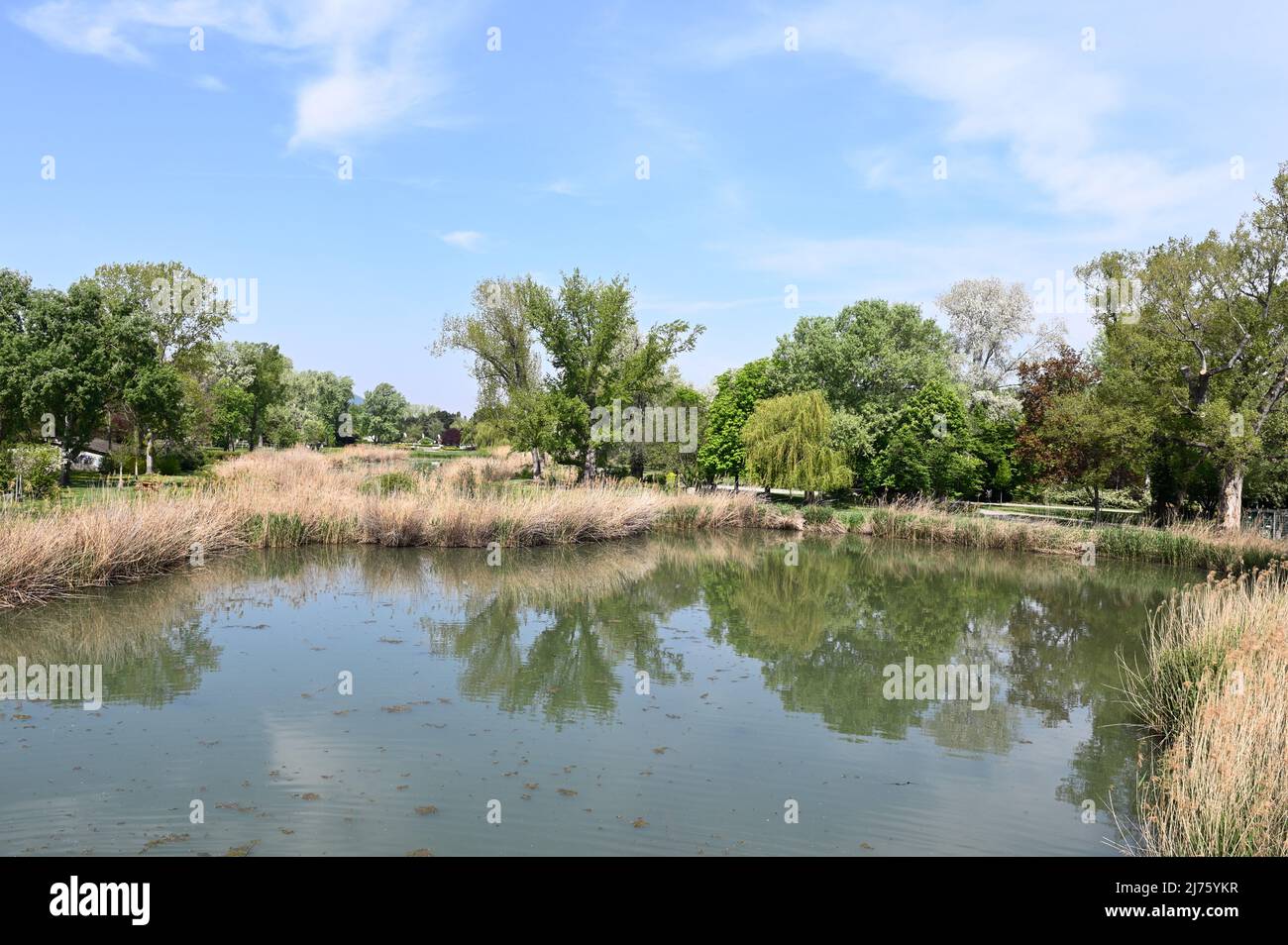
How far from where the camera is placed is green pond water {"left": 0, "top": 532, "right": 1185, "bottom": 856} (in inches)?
240

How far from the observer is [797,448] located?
31.6 meters

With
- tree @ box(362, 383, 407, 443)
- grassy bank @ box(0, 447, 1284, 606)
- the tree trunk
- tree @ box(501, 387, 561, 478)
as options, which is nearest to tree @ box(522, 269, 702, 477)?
tree @ box(501, 387, 561, 478)

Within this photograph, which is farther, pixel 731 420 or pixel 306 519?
pixel 731 420

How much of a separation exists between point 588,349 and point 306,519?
17.3 m

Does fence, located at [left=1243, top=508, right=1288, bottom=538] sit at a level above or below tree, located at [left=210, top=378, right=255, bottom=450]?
below

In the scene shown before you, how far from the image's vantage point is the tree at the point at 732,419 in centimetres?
4044

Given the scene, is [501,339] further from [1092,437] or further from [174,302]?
[1092,437]

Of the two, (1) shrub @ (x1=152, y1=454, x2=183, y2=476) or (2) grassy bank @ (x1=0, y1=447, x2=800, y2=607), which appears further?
(1) shrub @ (x1=152, y1=454, x2=183, y2=476)

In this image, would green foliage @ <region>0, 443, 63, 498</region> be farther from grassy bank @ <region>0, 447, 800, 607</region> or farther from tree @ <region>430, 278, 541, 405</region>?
tree @ <region>430, 278, 541, 405</region>

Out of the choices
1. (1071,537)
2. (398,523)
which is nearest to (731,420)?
(1071,537)

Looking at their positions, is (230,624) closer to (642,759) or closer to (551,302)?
(642,759)

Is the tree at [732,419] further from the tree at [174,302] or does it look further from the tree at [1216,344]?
the tree at [174,302]

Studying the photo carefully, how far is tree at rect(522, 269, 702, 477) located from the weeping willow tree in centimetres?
630
